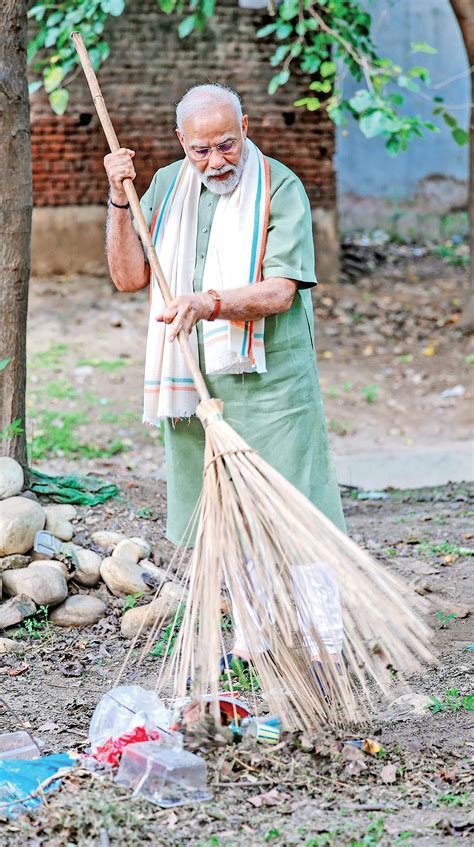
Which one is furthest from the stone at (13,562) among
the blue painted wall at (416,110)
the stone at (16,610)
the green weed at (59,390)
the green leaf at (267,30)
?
the blue painted wall at (416,110)

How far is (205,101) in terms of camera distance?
116 inches

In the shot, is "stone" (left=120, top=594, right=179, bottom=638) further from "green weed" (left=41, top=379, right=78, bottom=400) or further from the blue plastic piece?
"green weed" (left=41, top=379, right=78, bottom=400)

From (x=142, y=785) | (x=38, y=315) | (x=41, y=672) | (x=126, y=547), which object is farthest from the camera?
(x=38, y=315)

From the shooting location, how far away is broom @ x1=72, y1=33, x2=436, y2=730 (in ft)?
8.59

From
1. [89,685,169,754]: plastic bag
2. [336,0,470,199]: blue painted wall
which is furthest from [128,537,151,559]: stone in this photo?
[336,0,470,199]: blue painted wall

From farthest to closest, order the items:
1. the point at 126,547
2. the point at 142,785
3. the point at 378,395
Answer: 1. the point at 378,395
2. the point at 126,547
3. the point at 142,785

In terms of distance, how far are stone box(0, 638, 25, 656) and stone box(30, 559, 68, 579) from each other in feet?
1.20

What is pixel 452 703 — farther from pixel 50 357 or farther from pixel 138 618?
pixel 50 357

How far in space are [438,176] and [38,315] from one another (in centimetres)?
665

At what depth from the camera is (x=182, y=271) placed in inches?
122

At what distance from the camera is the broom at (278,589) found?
2619 mm

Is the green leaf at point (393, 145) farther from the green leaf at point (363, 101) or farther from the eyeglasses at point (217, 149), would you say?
the eyeglasses at point (217, 149)

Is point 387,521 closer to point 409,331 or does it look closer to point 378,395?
point 378,395

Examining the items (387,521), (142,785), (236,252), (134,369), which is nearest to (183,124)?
(236,252)
